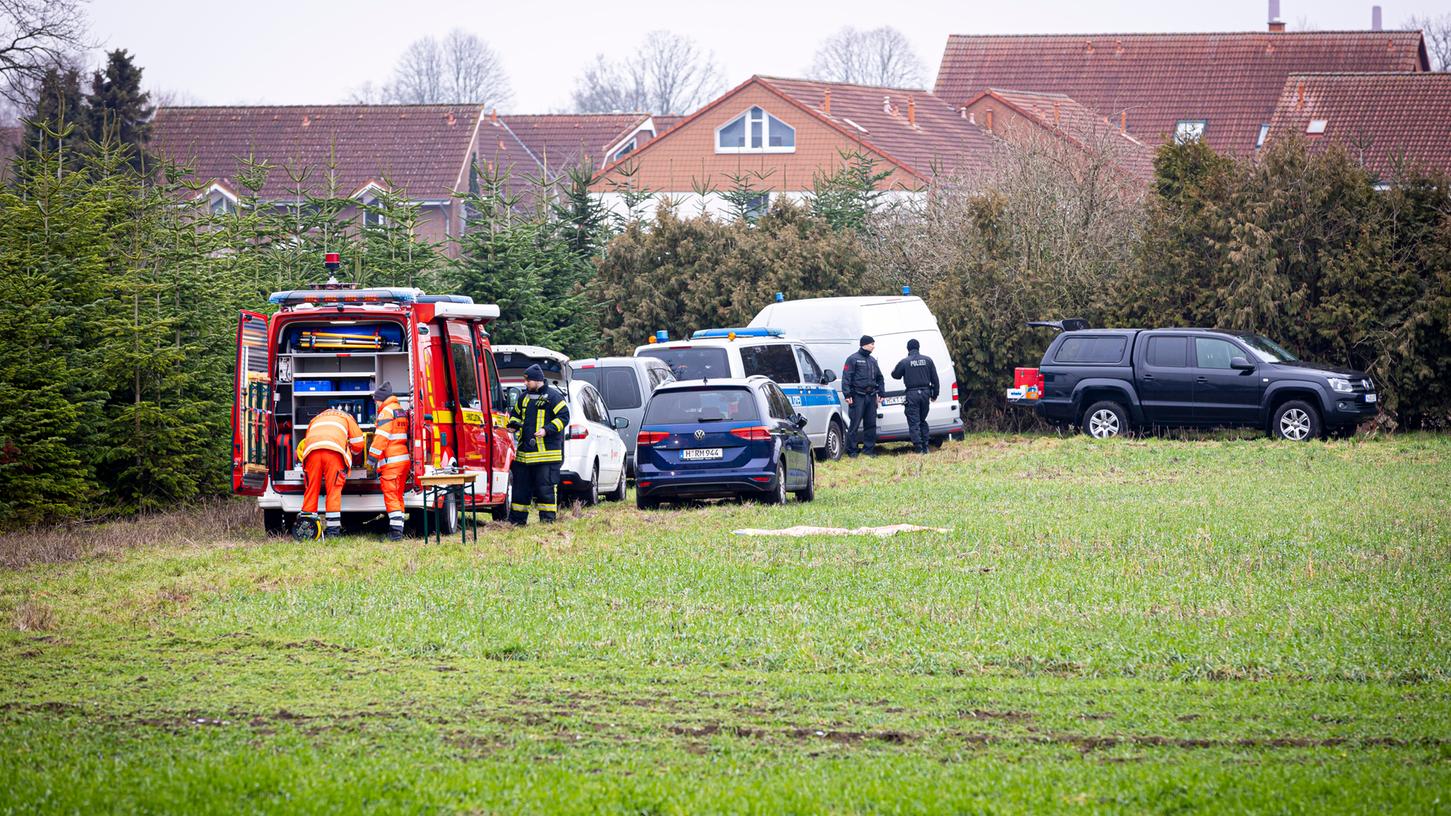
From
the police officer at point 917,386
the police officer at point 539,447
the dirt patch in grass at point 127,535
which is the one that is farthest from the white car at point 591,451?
the police officer at point 917,386

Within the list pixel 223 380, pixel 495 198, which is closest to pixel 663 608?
pixel 223 380

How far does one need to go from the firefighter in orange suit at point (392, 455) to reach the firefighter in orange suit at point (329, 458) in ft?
0.74

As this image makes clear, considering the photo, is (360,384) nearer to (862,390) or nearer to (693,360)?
(693,360)

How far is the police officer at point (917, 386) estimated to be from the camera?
2556 centimetres

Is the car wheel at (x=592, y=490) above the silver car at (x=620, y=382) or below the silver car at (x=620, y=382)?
below

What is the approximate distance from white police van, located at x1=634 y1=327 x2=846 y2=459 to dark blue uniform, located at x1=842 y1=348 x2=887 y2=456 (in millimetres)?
192

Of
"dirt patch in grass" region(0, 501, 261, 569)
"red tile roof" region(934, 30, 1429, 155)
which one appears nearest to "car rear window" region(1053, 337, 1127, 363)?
"dirt patch in grass" region(0, 501, 261, 569)

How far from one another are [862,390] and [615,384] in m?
4.83

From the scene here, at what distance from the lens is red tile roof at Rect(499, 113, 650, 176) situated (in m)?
73.8

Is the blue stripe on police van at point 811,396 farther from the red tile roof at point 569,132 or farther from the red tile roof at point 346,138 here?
the red tile roof at point 569,132

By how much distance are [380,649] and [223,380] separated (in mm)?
10692

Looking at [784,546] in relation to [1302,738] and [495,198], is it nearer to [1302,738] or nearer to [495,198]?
[1302,738]

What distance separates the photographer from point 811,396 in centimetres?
2452

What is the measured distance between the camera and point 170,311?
19.0m
